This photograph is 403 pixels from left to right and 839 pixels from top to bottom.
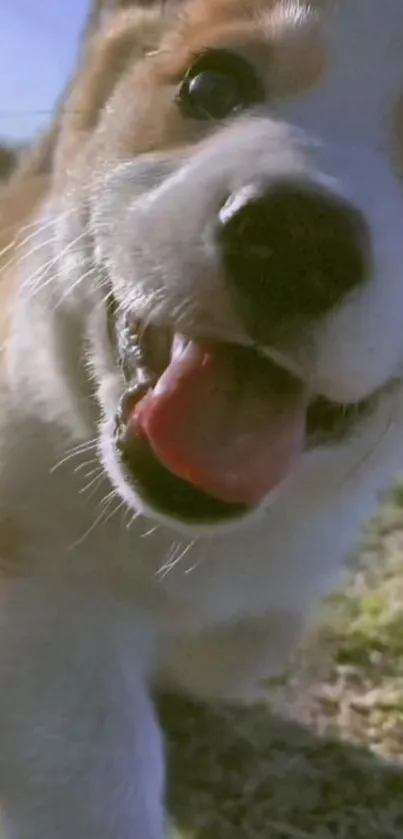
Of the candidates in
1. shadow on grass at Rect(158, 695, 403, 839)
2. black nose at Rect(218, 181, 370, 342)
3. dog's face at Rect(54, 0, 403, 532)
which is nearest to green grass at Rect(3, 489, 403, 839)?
shadow on grass at Rect(158, 695, 403, 839)

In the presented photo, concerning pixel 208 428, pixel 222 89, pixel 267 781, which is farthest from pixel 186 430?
pixel 267 781

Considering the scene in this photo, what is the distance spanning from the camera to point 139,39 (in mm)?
1058

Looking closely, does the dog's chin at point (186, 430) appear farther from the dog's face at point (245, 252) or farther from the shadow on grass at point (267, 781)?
the shadow on grass at point (267, 781)

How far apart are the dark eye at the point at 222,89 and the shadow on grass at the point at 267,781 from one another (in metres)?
0.57

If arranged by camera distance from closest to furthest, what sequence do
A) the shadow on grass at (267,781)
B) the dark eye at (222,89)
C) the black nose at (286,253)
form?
the black nose at (286,253), the dark eye at (222,89), the shadow on grass at (267,781)

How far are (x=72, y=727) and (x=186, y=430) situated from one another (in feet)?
1.00

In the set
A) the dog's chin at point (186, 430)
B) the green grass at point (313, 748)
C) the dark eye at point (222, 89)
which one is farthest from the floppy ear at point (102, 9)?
the green grass at point (313, 748)

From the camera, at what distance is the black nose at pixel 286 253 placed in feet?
2.54

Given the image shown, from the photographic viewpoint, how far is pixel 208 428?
852 mm

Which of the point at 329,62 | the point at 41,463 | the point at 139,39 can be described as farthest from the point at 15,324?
the point at 329,62

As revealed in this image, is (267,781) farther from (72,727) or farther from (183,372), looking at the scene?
(183,372)

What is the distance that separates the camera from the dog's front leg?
992 millimetres

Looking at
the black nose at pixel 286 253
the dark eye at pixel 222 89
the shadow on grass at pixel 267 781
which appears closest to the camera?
the black nose at pixel 286 253

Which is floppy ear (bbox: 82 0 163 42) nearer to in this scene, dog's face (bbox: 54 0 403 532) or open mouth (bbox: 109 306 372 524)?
dog's face (bbox: 54 0 403 532)
